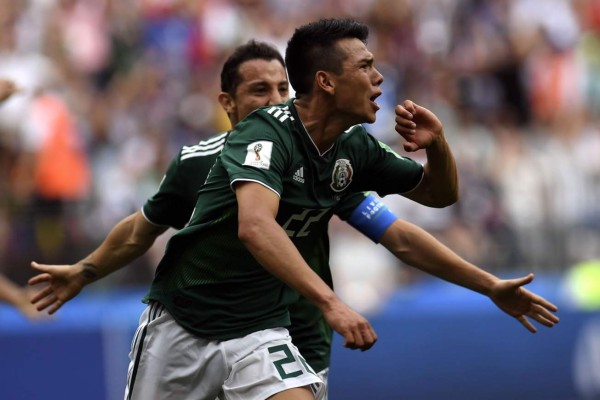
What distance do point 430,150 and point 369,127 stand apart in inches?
290

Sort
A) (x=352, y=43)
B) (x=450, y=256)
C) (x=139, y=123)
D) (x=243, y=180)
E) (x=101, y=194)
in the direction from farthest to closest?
(x=139, y=123) < (x=101, y=194) < (x=450, y=256) < (x=352, y=43) < (x=243, y=180)

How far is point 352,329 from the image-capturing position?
5.49 metres

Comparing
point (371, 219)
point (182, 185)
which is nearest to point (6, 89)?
point (182, 185)

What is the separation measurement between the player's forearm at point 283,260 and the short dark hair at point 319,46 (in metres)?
0.95

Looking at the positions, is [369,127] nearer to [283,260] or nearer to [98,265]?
[98,265]

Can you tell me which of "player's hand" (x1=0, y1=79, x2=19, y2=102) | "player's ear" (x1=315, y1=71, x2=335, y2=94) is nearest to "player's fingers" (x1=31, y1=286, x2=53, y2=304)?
"player's hand" (x1=0, y1=79, x2=19, y2=102)

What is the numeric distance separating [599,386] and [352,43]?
8.00 m

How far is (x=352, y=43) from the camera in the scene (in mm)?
6414

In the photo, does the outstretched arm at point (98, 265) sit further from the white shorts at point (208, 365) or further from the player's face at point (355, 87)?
the player's face at point (355, 87)

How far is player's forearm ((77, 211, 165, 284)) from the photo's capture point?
24.2 feet

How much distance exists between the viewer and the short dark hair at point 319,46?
21.0ft

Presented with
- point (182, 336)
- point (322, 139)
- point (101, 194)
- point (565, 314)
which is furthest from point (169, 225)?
point (565, 314)

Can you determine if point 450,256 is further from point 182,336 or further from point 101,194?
point 101,194

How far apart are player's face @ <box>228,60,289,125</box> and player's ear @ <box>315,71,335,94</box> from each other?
1.08 meters
